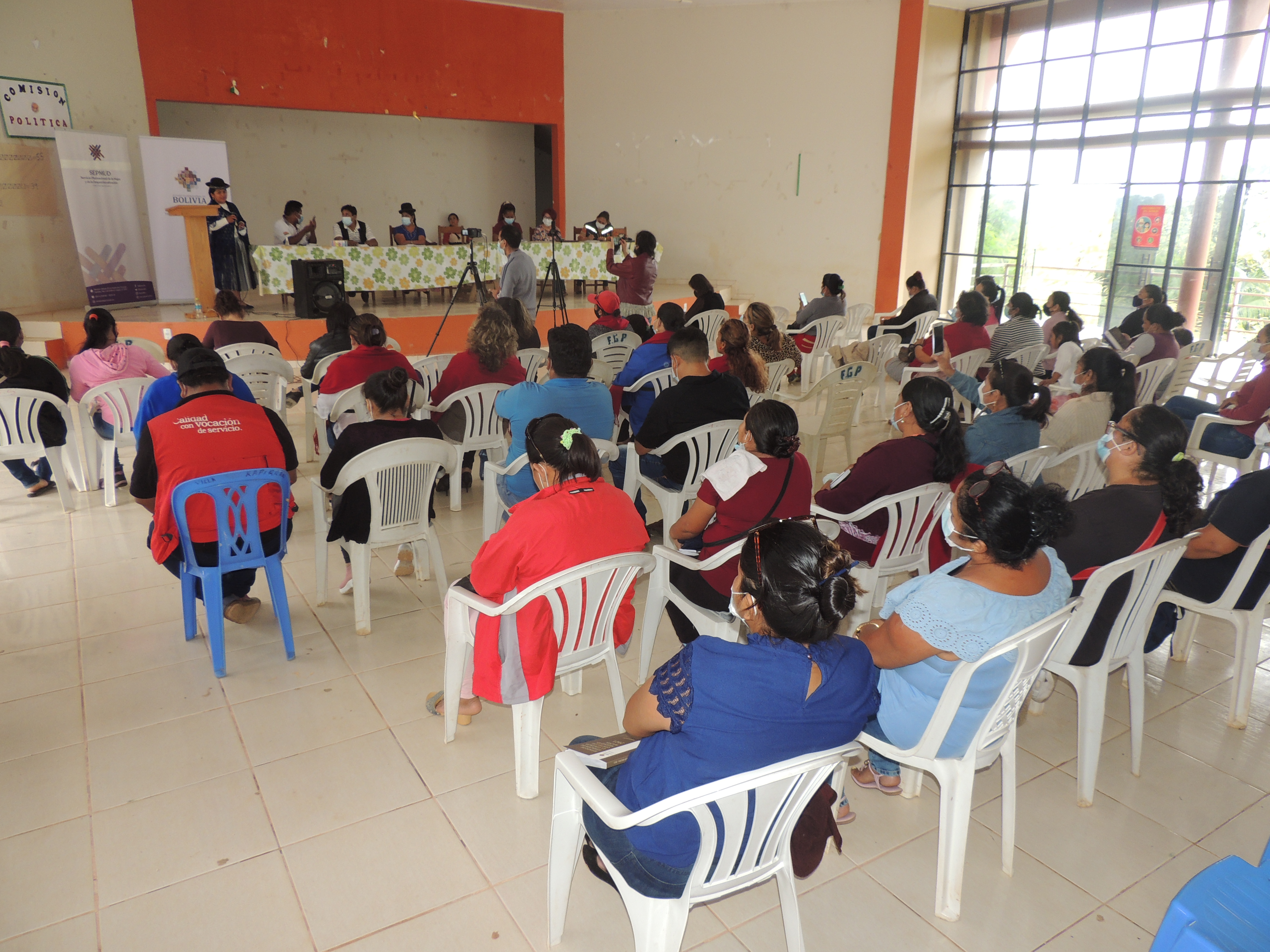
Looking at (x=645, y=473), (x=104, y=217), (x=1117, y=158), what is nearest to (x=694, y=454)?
(x=645, y=473)

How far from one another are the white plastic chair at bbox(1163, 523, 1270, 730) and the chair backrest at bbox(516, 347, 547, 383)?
3.36m

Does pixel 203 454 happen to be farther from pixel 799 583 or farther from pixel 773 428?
pixel 799 583

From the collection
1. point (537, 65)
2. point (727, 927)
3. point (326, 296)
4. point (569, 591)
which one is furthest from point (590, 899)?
point (537, 65)

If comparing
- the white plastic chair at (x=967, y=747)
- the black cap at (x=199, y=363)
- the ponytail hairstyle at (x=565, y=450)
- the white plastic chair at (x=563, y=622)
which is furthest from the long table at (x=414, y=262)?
the white plastic chair at (x=967, y=747)

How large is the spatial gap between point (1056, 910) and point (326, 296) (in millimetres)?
7996

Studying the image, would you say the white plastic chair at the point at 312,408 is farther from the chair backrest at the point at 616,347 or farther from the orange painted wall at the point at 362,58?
the orange painted wall at the point at 362,58

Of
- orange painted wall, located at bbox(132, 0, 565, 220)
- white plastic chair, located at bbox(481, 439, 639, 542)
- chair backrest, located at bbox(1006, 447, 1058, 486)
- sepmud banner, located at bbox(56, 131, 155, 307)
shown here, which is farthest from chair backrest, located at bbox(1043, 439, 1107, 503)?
orange painted wall, located at bbox(132, 0, 565, 220)

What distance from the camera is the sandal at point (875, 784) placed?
91.0 inches

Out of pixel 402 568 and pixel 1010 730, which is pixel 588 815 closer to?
pixel 1010 730

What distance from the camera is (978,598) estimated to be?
70.1 inches

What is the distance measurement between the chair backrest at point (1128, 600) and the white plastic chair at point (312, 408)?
4.08 metres

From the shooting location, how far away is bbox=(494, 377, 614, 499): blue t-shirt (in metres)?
3.36

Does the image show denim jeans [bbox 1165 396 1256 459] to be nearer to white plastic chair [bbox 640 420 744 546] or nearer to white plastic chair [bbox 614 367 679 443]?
white plastic chair [bbox 640 420 744 546]

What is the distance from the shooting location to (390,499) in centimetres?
297
